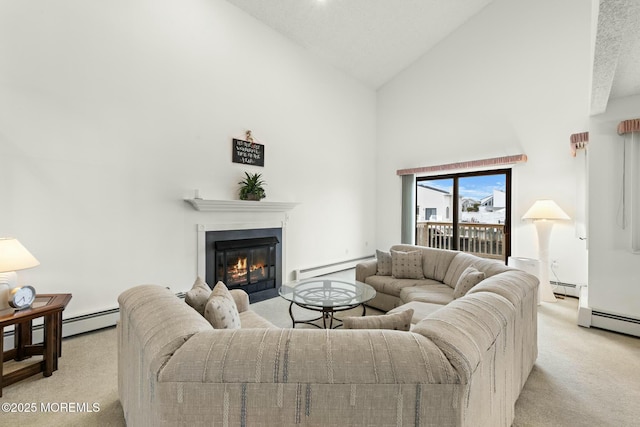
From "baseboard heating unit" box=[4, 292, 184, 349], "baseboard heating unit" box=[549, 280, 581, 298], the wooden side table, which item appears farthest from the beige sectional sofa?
"baseboard heating unit" box=[549, 280, 581, 298]

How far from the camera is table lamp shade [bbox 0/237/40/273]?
202 centimetres

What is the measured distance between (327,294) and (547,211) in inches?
128

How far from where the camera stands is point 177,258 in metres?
3.47

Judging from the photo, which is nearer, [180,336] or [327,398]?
[327,398]

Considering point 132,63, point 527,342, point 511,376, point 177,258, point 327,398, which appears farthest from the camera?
point 177,258

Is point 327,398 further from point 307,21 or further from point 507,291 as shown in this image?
point 307,21

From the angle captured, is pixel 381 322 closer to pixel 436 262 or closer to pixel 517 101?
pixel 436 262

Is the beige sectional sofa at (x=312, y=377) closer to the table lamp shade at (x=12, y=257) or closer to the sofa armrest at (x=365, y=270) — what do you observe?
the table lamp shade at (x=12, y=257)

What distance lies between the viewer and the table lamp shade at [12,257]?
79.7 inches

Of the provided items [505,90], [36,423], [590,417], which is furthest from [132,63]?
[505,90]

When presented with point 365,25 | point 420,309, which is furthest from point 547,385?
point 365,25

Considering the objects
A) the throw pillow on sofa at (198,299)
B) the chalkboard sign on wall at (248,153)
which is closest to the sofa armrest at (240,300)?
the throw pillow on sofa at (198,299)

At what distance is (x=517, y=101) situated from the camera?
4.48m

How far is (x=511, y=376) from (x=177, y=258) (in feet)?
11.1
